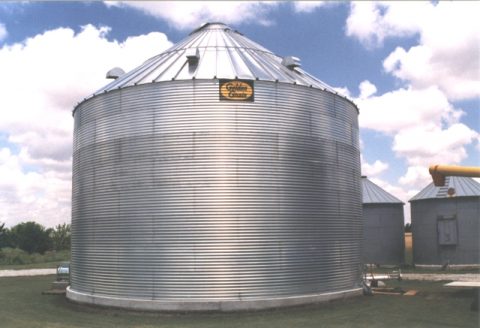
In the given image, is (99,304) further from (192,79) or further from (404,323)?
(404,323)

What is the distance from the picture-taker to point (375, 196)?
47.5 meters

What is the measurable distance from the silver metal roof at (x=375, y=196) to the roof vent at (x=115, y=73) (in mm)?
27293

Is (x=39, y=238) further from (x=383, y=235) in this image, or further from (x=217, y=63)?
(x=217, y=63)

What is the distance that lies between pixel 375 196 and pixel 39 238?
54048 millimetres

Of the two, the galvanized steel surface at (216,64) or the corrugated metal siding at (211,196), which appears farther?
the galvanized steel surface at (216,64)

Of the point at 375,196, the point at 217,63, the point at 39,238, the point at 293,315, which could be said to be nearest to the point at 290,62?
the point at 217,63

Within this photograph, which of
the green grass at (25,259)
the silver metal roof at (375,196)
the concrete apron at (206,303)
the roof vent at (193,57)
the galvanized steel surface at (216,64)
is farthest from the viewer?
the green grass at (25,259)

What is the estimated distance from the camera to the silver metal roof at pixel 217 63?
910 inches

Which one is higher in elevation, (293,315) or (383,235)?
(383,235)

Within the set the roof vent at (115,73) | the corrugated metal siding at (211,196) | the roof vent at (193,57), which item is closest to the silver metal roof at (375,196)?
the corrugated metal siding at (211,196)

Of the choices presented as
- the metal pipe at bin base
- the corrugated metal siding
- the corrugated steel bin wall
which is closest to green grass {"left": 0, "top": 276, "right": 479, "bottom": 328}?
the corrugated metal siding

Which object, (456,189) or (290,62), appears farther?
(456,189)

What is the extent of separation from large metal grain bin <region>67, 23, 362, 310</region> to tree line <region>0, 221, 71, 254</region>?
56819 millimetres

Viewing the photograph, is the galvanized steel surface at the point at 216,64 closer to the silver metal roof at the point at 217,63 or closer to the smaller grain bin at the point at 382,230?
the silver metal roof at the point at 217,63
